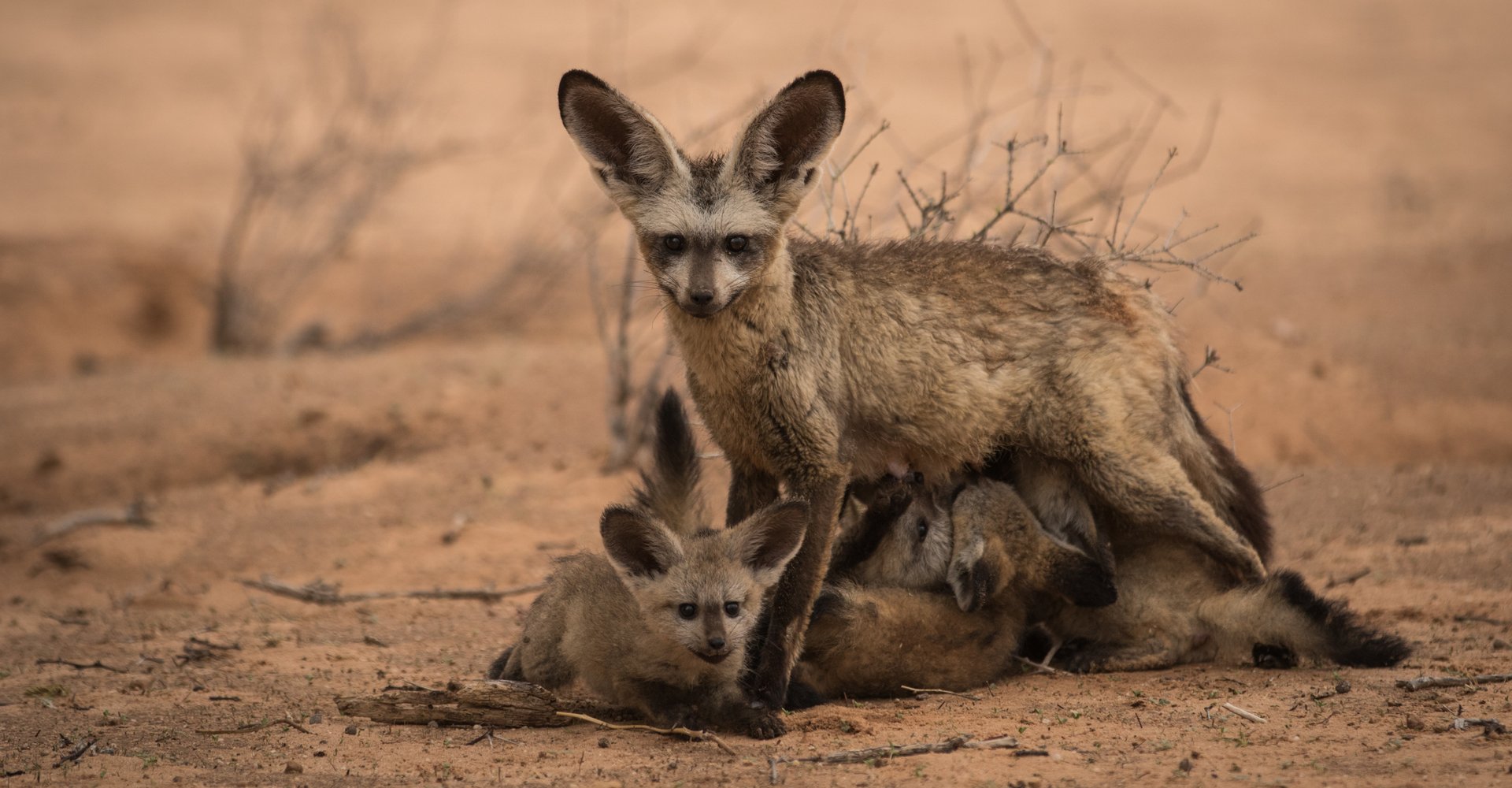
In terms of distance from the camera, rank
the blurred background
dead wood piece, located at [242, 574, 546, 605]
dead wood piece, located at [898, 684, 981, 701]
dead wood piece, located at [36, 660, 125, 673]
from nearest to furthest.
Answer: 1. dead wood piece, located at [898, 684, 981, 701]
2. dead wood piece, located at [36, 660, 125, 673]
3. dead wood piece, located at [242, 574, 546, 605]
4. the blurred background

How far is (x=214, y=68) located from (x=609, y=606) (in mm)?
23442

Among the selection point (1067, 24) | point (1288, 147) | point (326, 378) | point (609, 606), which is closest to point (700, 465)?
point (609, 606)

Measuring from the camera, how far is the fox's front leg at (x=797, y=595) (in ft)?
16.9

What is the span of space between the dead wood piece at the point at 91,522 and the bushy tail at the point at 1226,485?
634 cm

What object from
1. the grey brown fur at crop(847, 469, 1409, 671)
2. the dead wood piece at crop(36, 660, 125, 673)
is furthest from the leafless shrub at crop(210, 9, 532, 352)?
the grey brown fur at crop(847, 469, 1409, 671)

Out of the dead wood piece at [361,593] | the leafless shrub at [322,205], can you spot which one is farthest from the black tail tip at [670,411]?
the leafless shrub at [322,205]

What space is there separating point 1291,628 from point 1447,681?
64cm

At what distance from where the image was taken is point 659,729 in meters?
4.92

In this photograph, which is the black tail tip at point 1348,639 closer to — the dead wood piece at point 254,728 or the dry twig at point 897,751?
the dry twig at point 897,751

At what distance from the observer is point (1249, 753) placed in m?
4.41

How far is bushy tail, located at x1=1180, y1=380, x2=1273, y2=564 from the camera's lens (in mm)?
6082

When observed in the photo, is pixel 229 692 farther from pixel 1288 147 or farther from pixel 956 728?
pixel 1288 147

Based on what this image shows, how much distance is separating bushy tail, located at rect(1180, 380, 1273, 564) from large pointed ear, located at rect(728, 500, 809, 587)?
78.4 inches

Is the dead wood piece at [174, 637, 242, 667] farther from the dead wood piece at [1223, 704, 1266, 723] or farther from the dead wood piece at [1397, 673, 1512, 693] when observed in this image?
the dead wood piece at [1397, 673, 1512, 693]
